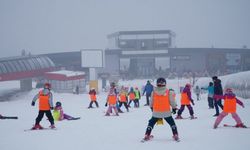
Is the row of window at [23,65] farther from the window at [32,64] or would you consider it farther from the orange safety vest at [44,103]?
the orange safety vest at [44,103]

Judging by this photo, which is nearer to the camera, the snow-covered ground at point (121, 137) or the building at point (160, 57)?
the snow-covered ground at point (121, 137)

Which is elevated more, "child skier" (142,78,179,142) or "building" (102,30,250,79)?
"building" (102,30,250,79)

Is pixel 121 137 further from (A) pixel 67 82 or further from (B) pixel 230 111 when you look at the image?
(A) pixel 67 82

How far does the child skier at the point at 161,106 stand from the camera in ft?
33.9

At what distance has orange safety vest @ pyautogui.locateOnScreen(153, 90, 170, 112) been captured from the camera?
10.4 metres

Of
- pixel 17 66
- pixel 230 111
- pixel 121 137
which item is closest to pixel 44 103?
pixel 121 137

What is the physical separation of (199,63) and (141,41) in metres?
12.6

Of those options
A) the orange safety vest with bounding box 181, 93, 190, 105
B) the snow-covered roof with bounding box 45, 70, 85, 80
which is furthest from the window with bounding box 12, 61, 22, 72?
the orange safety vest with bounding box 181, 93, 190, 105

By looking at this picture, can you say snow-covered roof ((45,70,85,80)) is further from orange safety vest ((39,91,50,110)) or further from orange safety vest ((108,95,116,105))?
orange safety vest ((39,91,50,110))

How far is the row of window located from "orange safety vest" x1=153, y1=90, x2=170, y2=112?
4023 centimetres

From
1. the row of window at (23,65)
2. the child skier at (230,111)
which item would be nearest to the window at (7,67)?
the row of window at (23,65)

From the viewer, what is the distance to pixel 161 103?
10445 millimetres

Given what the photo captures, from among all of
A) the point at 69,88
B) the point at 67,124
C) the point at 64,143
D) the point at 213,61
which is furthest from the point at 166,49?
the point at 64,143

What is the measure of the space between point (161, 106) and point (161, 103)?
9cm
